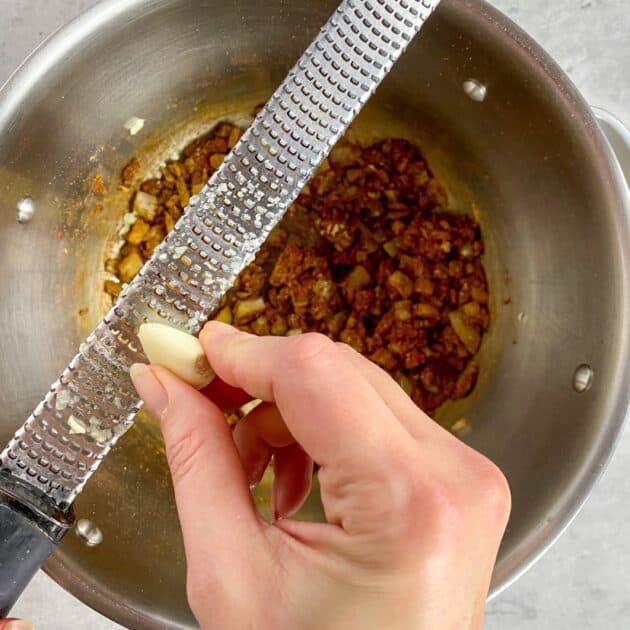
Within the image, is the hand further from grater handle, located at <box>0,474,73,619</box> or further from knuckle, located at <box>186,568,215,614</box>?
grater handle, located at <box>0,474,73,619</box>

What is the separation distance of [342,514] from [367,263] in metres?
0.45

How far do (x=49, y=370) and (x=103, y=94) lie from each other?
27 centimetres

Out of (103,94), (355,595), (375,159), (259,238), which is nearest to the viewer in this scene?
(355,595)

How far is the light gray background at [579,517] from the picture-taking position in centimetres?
87

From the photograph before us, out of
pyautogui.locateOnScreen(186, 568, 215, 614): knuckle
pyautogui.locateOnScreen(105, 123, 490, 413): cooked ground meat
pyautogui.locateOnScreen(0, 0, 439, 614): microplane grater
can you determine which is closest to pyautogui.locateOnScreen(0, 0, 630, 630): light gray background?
pyautogui.locateOnScreen(105, 123, 490, 413): cooked ground meat

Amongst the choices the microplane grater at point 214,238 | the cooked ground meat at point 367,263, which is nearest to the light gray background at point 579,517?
the cooked ground meat at point 367,263

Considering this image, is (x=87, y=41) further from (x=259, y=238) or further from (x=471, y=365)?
(x=471, y=365)

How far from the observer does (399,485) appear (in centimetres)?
43

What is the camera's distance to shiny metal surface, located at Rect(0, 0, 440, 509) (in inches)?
21.7

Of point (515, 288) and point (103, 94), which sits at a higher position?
point (515, 288)

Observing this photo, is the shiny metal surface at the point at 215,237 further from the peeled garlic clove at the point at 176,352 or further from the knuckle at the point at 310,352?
the knuckle at the point at 310,352

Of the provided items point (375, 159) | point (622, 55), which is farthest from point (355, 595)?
point (622, 55)

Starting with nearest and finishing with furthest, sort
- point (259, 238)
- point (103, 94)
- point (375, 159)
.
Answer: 1. point (259, 238)
2. point (103, 94)
3. point (375, 159)

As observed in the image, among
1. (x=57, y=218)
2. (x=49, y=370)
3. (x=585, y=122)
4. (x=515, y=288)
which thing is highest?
(x=585, y=122)
